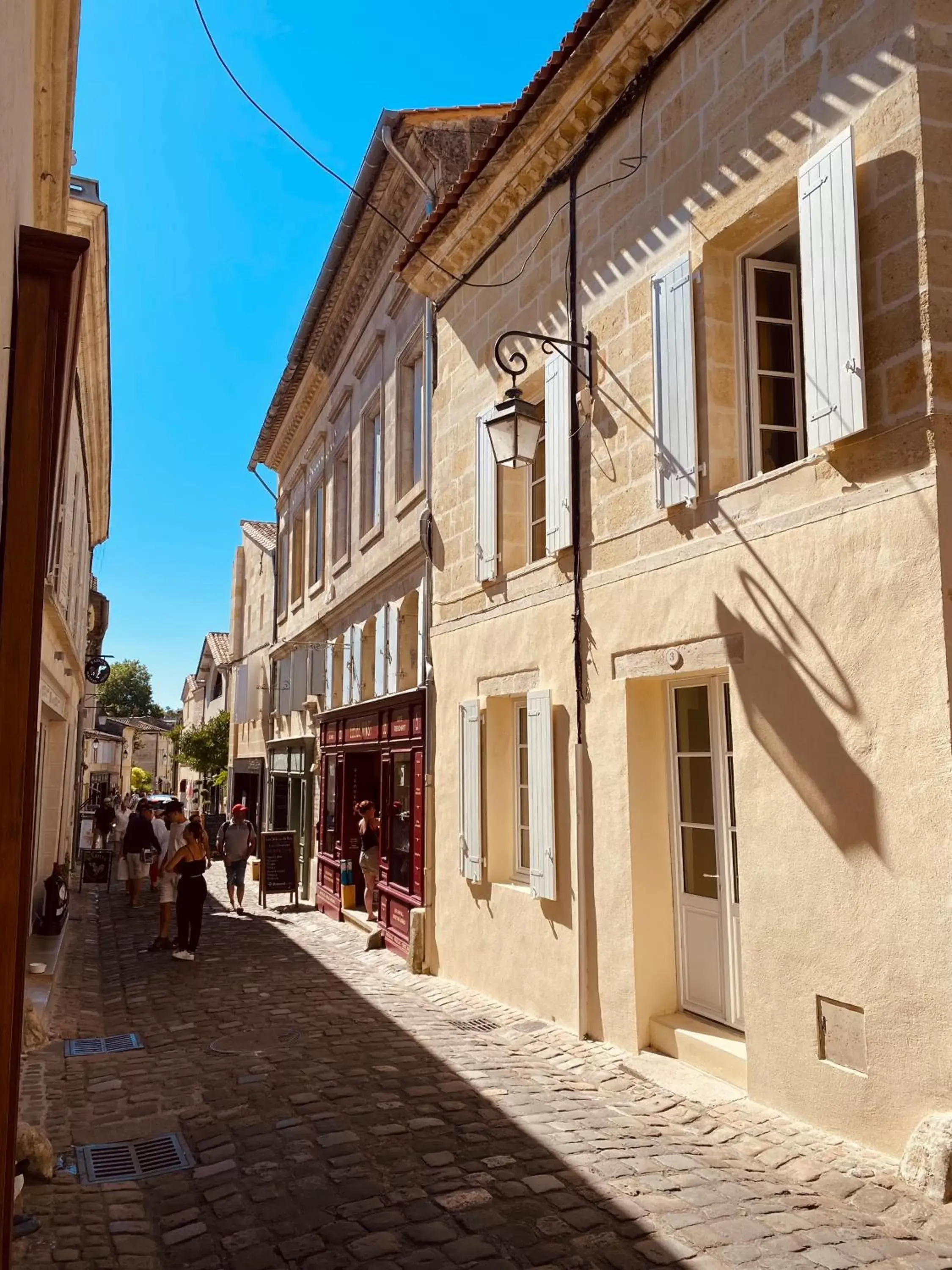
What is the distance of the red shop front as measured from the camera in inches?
392

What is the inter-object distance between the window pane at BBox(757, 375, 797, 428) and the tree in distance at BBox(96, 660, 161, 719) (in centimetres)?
7251

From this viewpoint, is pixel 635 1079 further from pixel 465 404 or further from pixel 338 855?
pixel 338 855

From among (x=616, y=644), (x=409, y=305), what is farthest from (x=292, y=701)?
(x=616, y=644)

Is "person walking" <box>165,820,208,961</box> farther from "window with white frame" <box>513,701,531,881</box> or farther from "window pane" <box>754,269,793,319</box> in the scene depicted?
"window pane" <box>754,269,793,319</box>

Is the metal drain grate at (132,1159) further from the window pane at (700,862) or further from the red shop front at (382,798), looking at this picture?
the red shop front at (382,798)

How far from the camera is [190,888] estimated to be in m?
9.92

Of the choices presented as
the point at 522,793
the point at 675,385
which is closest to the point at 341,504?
the point at 522,793

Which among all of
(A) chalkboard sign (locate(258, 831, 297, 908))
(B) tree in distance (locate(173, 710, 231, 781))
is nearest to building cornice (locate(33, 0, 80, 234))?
(A) chalkboard sign (locate(258, 831, 297, 908))

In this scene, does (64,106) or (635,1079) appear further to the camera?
(635,1079)

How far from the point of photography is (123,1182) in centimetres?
418

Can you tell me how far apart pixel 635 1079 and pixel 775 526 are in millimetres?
A: 3167

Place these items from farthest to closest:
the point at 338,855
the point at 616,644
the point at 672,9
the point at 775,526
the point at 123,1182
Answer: the point at 338,855, the point at 616,644, the point at 672,9, the point at 775,526, the point at 123,1182

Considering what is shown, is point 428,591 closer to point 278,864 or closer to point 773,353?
point 773,353

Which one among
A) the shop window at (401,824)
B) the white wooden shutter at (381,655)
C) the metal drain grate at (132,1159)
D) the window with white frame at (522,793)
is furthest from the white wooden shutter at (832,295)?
the white wooden shutter at (381,655)
